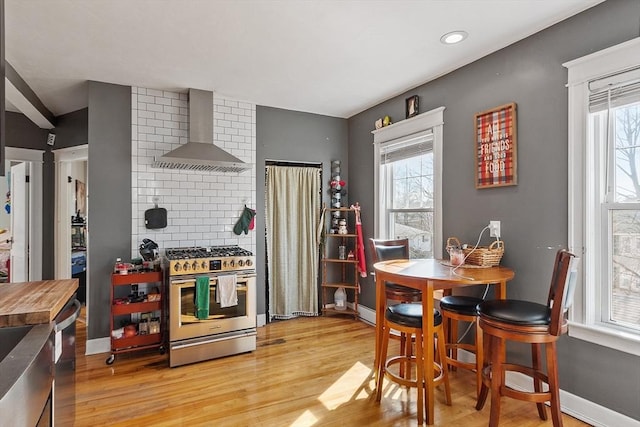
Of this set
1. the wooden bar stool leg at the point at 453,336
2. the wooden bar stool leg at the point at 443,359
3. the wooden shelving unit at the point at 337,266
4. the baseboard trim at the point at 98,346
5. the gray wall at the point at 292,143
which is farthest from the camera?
the wooden shelving unit at the point at 337,266

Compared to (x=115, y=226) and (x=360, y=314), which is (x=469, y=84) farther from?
(x=115, y=226)

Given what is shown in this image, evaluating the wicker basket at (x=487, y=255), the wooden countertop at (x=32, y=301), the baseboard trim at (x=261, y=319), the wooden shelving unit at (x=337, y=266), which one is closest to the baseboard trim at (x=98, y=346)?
the baseboard trim at (x=261, y=319)

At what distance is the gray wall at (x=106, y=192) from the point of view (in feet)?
11.1

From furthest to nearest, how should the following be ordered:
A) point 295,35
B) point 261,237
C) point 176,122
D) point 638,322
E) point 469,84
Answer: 1. point 261,237
2. point 176,122
3. point 469,84
4. point 295,35
5. point 638,322

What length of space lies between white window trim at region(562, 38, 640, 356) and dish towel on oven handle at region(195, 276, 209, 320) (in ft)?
9.14

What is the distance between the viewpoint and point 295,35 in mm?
2553

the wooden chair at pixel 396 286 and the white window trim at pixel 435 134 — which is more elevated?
the white window trim at pixel 435 134

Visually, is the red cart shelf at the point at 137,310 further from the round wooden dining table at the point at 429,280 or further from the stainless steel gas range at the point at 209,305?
the round wooden dining table at the point at 429,280

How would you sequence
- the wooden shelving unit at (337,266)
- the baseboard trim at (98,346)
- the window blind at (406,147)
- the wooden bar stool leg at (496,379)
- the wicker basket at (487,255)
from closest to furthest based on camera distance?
the wooden bar stool leg at (496,379), the wicker basket at (487,255), the baseboard trim at (98,346), the window blind at (406,147), the wooden shelving unit at (337,266)

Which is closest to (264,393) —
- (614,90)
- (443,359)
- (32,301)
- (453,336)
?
(443,359)

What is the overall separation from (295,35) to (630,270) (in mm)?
2670

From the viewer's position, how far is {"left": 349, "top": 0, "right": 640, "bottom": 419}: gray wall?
6.87ft

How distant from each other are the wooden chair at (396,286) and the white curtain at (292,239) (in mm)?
1459

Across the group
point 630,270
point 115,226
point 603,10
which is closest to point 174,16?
point 115,226
